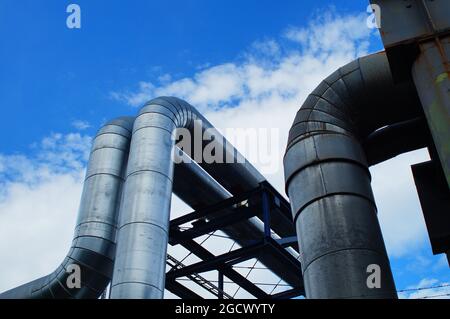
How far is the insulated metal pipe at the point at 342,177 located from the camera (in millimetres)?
5594

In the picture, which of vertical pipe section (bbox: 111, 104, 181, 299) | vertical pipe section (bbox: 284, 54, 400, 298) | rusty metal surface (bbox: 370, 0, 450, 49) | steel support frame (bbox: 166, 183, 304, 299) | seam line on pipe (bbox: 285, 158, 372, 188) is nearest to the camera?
rusty metal surface (bbox: 370, 0, 450, 49)

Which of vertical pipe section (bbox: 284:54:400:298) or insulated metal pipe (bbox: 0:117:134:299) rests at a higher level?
insulated metal pipe (bbox: 0:117:134:299)

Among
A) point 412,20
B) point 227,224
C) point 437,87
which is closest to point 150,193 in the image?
point 227,224

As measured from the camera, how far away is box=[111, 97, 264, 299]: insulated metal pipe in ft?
30.8

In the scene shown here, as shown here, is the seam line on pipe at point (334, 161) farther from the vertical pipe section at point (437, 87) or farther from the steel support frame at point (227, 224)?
the steel support frame at point (227, 224)

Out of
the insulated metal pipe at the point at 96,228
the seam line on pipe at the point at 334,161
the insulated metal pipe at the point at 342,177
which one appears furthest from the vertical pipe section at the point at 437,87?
the insulated metal pipe at the point at 96,228

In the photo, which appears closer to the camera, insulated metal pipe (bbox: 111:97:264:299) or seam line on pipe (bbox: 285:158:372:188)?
seam line on pipe (bbox: 285:158:372:188)

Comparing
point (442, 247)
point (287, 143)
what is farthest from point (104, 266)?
point (442, 247)

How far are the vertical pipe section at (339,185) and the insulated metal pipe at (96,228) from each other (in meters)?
6.02

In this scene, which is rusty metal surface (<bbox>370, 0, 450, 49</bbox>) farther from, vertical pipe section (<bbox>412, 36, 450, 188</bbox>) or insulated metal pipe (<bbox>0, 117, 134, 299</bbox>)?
insulated metal pipe (<bbox>0, 117, 134, 299</bbox>)

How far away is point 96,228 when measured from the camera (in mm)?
11438

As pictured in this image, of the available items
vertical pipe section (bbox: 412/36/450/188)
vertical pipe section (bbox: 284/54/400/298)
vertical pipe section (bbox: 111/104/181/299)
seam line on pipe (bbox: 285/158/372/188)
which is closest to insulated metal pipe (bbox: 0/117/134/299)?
vertical pipe section (bbox: 111/104/181/299)

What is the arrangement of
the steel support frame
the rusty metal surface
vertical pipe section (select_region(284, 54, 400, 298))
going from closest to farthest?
Result: 1. the rusty metal surface
2. vertical pipe section (select_region(284, 54, 400, 298))
3. the steel support frame

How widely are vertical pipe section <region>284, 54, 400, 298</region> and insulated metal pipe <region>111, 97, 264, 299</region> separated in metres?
3.90
